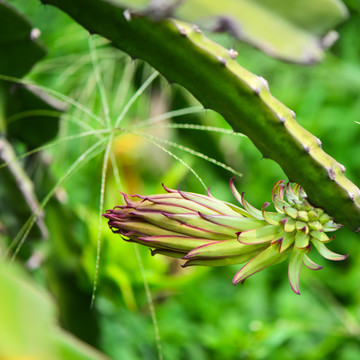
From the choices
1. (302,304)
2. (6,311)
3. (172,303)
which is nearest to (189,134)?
(172,303)

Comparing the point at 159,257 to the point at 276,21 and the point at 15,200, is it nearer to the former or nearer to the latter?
the point at 15,200

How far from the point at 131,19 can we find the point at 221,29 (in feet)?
0.46

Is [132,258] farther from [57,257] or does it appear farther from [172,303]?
[172,303]

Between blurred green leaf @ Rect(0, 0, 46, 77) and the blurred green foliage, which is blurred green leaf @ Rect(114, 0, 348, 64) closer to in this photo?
the blurred green foliage

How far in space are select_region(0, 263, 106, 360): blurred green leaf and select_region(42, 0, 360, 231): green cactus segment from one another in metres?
0.34

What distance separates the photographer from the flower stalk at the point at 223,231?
602 millimetres

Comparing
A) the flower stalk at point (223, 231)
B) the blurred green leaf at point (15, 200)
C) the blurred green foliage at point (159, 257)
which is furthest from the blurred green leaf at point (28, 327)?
the blurred green leaf at point (15, 200)

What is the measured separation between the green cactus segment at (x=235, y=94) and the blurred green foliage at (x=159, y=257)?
0.23 meters

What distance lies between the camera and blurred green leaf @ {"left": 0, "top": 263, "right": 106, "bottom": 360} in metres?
0.32

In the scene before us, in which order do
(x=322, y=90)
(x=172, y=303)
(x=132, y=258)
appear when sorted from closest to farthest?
(x=132, y=258) → (x=172, y=303) → (x=322, y=90)

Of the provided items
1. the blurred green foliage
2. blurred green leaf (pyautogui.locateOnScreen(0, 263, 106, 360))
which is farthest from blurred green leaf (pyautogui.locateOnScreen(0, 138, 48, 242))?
blurred green leaf (pyautogui.locateOnScreen(0, 263, 106, 360))

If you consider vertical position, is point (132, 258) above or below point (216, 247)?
below

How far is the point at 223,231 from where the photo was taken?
2.02 feet

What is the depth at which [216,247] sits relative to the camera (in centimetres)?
60
